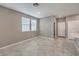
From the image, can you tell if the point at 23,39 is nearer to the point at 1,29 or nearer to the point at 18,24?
the point at 18,24

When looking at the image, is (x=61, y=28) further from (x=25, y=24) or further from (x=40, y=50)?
(x=40, y=50)

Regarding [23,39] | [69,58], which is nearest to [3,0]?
[69,58]

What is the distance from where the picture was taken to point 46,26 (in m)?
9.83

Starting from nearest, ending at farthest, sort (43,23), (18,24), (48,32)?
(18,24) < (48,32) < (43,23)

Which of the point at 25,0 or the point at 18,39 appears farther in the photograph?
the point at 18,39

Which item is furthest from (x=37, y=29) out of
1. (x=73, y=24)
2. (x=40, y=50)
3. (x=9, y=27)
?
(x=40, y=50)

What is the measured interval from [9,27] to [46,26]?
16.9 ft

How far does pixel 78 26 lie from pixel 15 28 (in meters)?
5.46

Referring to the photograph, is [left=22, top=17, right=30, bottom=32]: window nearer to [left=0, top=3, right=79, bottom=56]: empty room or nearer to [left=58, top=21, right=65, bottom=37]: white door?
[left=0, top=3, right=79, bottom=56]: empty room

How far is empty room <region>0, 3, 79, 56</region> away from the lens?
4.33 m

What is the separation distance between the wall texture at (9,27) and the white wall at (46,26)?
11.5 feet

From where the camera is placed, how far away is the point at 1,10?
479 cm

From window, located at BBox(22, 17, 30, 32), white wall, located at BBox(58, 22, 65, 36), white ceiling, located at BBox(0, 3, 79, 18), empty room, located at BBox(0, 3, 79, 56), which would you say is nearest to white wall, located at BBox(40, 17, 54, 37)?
empty room, located at BBox(0, 3, 79, 56)

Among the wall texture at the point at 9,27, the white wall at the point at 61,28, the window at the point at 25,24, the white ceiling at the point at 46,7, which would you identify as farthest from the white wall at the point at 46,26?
the wall texture at the point at 9,27
